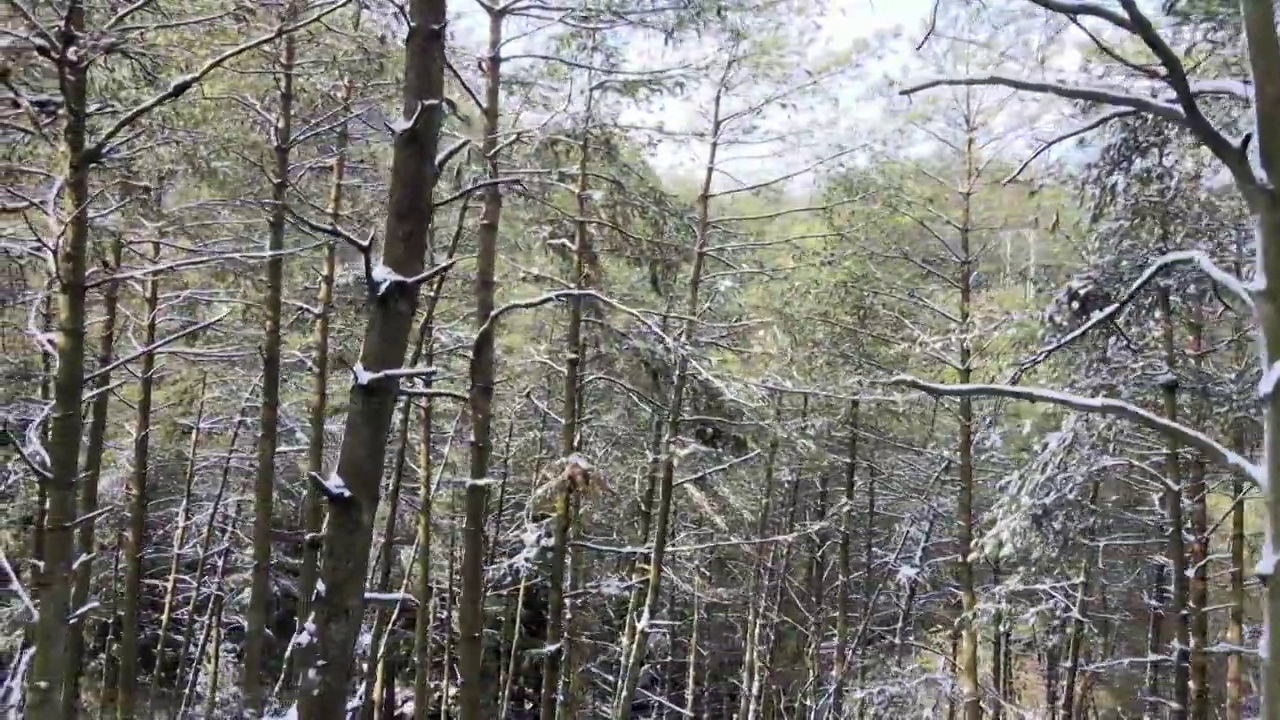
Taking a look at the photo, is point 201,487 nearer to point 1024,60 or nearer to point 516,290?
point 516,290

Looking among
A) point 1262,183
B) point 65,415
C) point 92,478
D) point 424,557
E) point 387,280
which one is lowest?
point 424,557

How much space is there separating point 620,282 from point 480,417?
160 inches

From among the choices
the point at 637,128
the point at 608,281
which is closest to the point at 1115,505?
the point at 608,281

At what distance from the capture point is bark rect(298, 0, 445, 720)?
343 cm

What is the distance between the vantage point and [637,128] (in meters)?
7.32

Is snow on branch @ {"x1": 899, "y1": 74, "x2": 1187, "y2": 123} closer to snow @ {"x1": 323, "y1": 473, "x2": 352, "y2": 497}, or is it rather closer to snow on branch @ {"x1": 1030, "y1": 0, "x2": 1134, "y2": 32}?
snow on branch @ {"x1": 1030, "y1": 0, "x2": 1134, "y2": 32}

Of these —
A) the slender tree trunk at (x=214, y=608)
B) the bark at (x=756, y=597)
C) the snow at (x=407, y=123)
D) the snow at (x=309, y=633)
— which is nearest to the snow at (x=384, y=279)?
the snow at (x=407, y=123)

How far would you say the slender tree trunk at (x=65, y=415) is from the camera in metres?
4.19

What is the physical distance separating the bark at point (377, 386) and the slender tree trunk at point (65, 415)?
1686 millimetres

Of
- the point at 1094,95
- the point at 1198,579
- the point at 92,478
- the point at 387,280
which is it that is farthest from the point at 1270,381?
the point at 1198,579

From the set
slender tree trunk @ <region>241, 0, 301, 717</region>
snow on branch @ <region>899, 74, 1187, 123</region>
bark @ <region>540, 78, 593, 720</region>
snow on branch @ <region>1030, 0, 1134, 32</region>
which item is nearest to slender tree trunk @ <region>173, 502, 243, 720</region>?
slender tree trunk @ <region>241, 0, 301, 717</region>

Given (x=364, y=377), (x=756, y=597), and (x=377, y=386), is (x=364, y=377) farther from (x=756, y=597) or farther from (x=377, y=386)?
(x=756, y=597)

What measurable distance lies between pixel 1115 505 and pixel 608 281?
11265 mm

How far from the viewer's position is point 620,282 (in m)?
10.5
